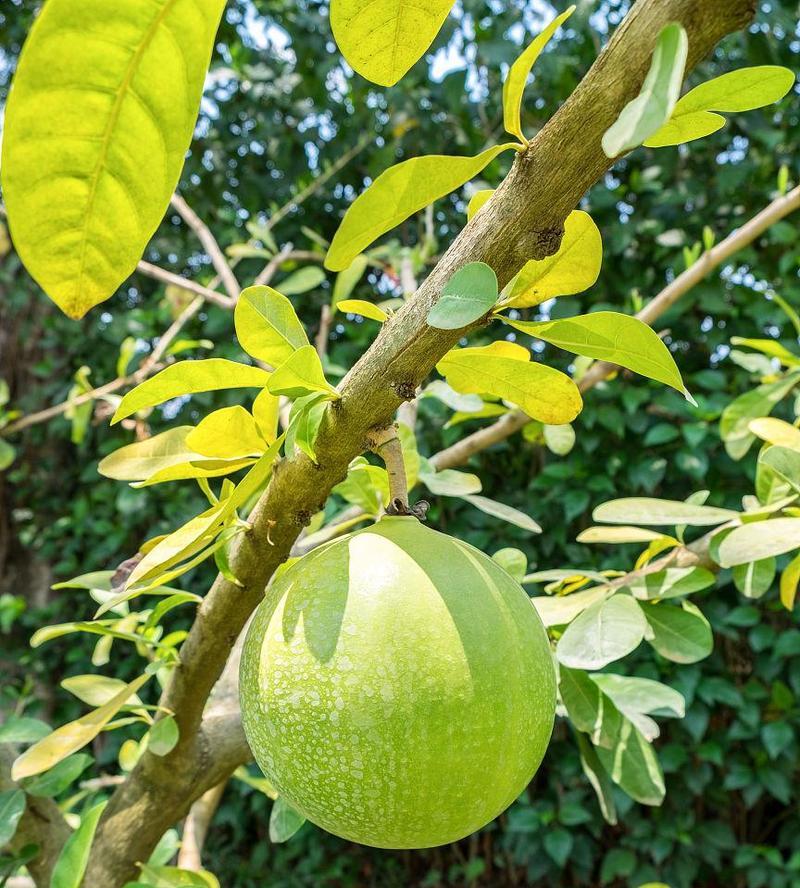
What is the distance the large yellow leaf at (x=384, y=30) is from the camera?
0.29 meters

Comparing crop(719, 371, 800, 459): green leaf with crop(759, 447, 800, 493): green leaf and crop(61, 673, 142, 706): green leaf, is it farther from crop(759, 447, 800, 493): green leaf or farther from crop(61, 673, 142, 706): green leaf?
crop(61, 673, 142, 706): green leaf

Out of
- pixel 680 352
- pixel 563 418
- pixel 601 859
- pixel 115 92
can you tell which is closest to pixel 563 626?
pixel 563 418

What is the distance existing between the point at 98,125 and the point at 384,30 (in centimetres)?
13

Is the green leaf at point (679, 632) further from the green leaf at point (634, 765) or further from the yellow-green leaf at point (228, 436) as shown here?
the yellow-green leaf at point (228, 436)

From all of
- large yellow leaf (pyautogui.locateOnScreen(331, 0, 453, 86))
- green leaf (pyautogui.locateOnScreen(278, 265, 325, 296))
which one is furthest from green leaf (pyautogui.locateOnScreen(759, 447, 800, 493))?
green leaf (pyautogui.locateOnScreen(278, 265, 325, 296))

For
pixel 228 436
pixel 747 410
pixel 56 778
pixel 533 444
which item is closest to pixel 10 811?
pixel 56 778

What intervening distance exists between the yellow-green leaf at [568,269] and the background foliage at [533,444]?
95 centimetres

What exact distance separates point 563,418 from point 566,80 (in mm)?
1746

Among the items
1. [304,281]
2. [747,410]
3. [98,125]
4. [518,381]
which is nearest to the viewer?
[98,125]

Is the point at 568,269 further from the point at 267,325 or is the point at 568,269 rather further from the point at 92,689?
the point at 92,689

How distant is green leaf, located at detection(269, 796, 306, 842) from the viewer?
2.05 ft

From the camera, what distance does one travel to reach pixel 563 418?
0.42m

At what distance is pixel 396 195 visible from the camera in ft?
1.08

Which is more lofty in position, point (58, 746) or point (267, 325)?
point (267, 325)
